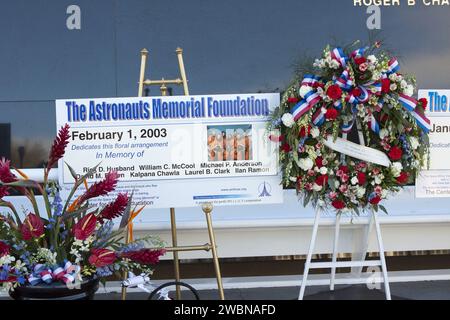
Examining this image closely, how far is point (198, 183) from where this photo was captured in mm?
3307

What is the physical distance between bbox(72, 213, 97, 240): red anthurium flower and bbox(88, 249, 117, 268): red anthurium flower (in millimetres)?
79

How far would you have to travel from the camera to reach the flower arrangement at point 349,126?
305 cm

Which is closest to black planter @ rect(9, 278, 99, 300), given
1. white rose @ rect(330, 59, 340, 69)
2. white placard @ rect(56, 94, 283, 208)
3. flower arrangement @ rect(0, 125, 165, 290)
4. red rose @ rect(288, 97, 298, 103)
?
flower arrangement @ rect(0, 125, 165, 290)

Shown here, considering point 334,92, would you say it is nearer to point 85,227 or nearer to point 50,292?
point 85,227

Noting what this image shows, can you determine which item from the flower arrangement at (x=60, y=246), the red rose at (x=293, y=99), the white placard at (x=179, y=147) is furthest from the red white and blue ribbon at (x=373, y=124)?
the flower arrangement at (x=60, y=246)

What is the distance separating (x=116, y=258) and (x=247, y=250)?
70.0 inches

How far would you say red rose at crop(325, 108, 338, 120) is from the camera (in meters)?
3.03

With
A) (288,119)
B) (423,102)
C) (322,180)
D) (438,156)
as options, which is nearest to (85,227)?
(288,119)

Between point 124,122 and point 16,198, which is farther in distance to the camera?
point 16,198

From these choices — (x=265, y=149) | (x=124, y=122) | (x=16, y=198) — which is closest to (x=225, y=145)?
(x=265, y=149)

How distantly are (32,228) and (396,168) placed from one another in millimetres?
1926

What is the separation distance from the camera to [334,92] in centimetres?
301

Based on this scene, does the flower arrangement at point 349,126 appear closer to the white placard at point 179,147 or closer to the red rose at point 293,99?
the red rose at point 293,99
